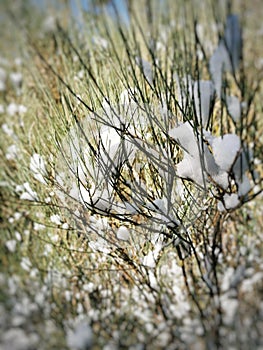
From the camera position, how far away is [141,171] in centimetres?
83

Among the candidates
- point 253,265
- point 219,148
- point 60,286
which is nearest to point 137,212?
point 219,148

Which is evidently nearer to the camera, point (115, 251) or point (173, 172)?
point (173, 172)

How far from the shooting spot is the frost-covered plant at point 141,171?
649 mm

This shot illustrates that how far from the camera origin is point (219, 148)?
0.61 meters

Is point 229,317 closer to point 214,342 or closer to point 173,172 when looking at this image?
point 214,342

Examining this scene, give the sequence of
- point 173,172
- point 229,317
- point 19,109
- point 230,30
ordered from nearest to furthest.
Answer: point 230,30 → point 173,172 → point 229,317 → point 19,109

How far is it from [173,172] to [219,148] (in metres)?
0.13

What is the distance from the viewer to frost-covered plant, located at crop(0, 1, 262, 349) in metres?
0.65

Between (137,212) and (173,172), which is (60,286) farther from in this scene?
(173,172)

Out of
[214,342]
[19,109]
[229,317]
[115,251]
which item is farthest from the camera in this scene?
[19,109]

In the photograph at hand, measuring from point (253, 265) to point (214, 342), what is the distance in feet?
0.95

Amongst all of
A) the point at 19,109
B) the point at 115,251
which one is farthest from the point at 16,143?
the point at 115,251

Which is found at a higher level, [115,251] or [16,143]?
[16,143]

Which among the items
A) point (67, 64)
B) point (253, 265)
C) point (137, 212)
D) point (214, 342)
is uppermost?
point (67, 64)
